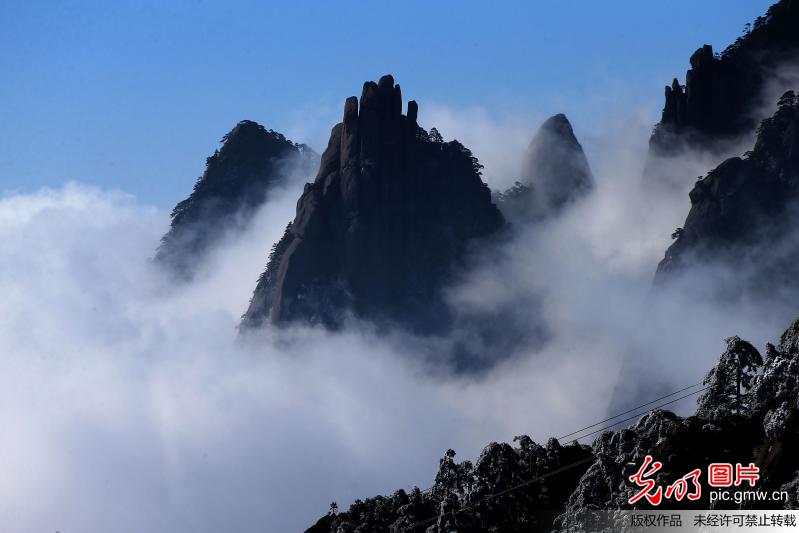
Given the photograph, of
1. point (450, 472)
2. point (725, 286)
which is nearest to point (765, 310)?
point (725, 286)

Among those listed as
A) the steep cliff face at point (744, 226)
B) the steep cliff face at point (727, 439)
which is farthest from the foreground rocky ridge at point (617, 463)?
the steep cliff face at point (744, 226)

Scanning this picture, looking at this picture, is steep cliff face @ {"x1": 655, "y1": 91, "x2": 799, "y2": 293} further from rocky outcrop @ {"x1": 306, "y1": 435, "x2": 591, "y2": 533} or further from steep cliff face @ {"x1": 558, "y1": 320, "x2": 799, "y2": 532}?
steep cliff face @ {"x1": 558, "y1": 320, "x2": 799, "y2": 532}

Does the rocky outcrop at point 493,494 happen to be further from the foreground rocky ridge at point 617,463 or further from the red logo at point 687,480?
the red logo at point 687,480

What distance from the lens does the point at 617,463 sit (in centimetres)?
5147

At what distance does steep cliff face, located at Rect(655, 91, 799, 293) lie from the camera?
6860 inches

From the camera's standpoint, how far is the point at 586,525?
1982 inches

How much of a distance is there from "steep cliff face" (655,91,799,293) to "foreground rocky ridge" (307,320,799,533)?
11488 cm

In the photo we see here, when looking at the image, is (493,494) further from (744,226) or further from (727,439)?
(744,226)

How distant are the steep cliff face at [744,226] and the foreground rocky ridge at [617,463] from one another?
115 metres

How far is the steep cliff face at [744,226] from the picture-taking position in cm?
17425

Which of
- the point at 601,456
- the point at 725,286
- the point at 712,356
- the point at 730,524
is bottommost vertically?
the point at 730,524

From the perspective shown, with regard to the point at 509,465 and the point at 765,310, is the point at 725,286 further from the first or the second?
the point at 509,465

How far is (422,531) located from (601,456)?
1181 centimetres

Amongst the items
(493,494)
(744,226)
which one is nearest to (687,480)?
(493,494)
